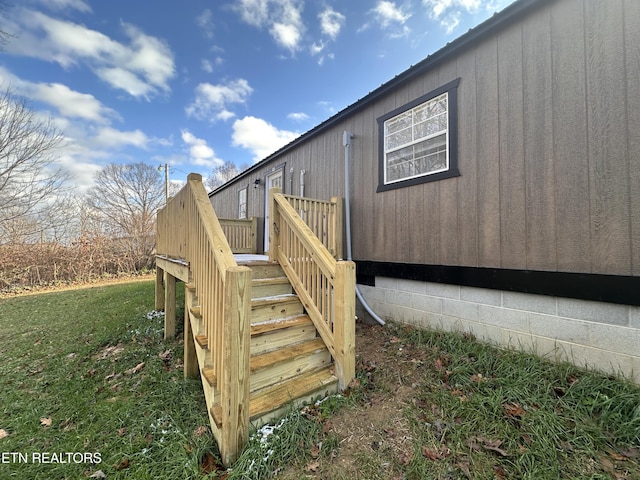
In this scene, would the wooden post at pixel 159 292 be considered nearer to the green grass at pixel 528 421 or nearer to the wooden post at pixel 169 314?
the wooden post at pixel 169 314

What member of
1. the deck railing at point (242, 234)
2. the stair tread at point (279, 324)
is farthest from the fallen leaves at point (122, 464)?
the deck railing at point (242, 234)

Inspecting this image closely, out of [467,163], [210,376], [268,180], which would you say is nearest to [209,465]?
[210,376]

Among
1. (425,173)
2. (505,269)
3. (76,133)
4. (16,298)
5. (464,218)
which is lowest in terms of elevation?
(16,298)

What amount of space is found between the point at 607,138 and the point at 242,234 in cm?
602

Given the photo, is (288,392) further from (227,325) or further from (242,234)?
(242,234)

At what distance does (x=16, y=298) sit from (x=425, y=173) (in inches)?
503

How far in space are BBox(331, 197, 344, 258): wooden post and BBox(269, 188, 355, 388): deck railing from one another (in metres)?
1.18

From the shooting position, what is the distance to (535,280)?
8.57ft

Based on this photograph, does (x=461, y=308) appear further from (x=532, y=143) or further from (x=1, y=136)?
(x=1, y=136)

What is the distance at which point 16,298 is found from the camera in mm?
8602

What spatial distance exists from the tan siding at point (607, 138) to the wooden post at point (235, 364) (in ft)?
9.76

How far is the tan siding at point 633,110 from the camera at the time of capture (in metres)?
2.12

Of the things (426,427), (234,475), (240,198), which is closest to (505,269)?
(426,427)

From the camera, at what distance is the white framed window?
29.3 ft
